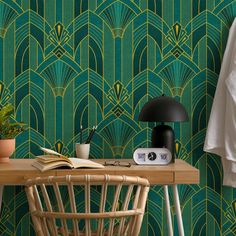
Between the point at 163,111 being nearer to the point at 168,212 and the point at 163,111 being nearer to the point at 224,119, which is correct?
the point at 224,119

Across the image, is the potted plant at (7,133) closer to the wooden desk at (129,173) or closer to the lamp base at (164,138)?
the wooden desk at (129,173)

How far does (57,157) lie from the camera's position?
2.90 m

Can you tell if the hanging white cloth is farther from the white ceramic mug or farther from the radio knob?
the white ceramic mug

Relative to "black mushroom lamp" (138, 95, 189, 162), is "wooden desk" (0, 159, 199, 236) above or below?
below

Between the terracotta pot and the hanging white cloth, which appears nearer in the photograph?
the terracotta pot

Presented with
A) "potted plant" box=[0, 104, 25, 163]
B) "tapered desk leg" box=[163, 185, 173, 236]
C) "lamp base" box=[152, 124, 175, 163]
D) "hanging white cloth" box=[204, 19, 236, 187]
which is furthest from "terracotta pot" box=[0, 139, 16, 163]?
"hanging white cloth" box=[204, 19, 236, 187]

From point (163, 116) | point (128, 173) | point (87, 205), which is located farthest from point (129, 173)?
point (87, 205)

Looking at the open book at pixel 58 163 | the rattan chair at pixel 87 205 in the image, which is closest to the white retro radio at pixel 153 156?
the open book at pixel 58 163

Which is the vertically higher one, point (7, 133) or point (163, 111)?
point (163, 111)

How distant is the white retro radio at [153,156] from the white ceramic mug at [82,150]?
352mm

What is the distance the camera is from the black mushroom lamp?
3.06m

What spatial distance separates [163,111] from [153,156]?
0.86ft

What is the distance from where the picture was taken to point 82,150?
323 cm

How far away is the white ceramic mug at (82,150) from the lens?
3232 millimetres
